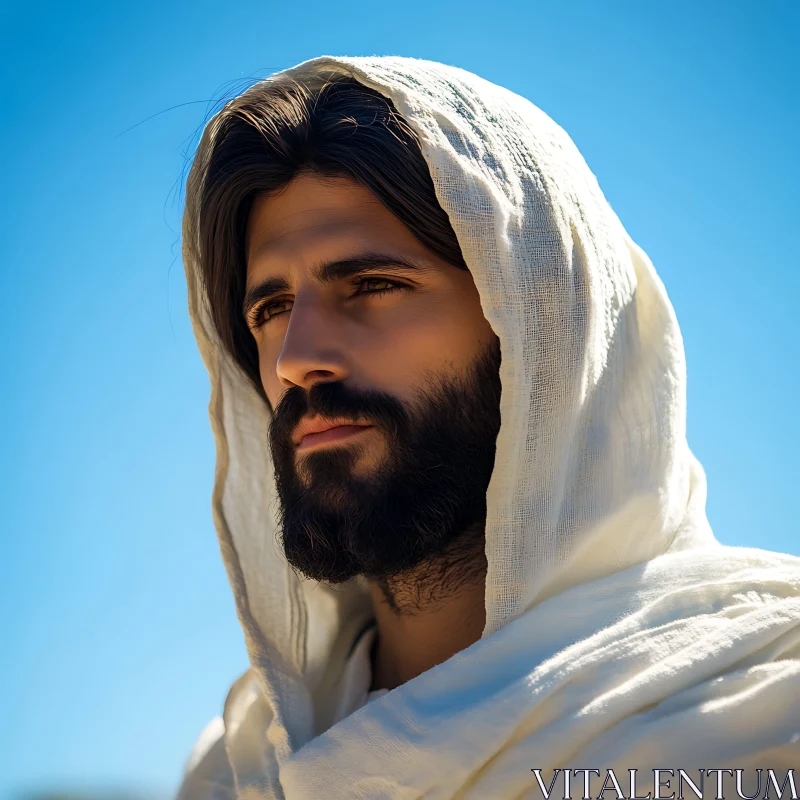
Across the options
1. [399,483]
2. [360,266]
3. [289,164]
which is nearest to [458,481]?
[399,483]

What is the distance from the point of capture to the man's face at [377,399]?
7.45 feet

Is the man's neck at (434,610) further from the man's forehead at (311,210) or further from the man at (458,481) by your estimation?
the man's forehead at (311,210)

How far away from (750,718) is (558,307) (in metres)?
0.97

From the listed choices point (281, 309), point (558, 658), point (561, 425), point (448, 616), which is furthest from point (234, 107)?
point (558, 658)

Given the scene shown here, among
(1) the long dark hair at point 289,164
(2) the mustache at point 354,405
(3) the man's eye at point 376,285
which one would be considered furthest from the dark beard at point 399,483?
(1) the long dark hair at point 289,164

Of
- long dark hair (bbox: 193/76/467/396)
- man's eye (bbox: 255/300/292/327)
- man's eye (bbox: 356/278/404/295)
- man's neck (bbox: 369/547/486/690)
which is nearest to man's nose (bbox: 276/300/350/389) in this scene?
man's eye (bbox: 356/278/404/295)

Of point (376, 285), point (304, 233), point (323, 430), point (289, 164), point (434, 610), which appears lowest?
point (434, 610)

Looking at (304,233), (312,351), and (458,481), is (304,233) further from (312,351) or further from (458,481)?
(458,481)

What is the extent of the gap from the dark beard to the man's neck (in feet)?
0.06

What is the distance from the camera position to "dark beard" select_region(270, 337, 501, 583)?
226cm

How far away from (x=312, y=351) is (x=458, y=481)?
49 centimetres

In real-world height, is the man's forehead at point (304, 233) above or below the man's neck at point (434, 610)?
above

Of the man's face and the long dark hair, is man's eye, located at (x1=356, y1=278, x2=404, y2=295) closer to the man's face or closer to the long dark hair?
the man's face

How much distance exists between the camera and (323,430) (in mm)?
2303
